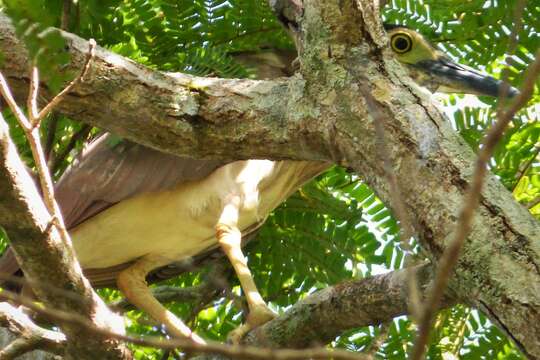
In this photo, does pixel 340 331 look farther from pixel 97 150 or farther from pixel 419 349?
pixel 419 349

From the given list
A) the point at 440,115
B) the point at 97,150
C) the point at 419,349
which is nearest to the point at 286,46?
the point at 97,150

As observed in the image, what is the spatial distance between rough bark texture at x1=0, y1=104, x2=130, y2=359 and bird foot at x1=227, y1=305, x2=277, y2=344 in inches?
31.0

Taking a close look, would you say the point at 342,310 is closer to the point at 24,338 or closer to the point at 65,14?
the point at 24,338

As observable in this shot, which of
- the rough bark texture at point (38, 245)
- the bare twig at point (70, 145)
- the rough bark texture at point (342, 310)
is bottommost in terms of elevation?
the rough bark texture at point (342, 310)

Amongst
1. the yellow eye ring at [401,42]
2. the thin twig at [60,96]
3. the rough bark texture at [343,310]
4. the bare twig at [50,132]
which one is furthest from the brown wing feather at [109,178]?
the thin twig at [60,96]

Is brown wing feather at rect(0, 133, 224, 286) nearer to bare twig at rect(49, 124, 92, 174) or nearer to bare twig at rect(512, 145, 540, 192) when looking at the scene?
bare twig at rect(49, 124, 92, 174)

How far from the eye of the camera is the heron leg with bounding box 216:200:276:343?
346 centimetres

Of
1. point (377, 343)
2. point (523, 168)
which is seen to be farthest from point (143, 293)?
point (377, 343)

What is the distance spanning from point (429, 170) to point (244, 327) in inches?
56.8

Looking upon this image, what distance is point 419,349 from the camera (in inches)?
38.1

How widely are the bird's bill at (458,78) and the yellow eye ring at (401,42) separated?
107 millimetres

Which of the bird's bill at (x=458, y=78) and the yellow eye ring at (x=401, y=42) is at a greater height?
the yellow eye ring at (x=401, y=42)

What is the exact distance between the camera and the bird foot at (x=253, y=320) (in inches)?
134

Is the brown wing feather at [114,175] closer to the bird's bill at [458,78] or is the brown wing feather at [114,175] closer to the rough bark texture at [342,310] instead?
the bird's bill at [458,78]
